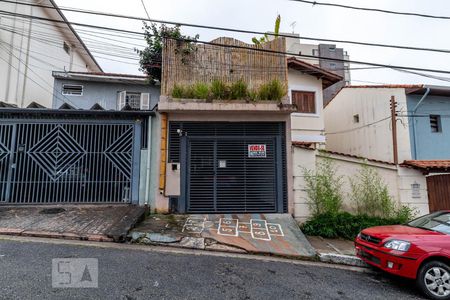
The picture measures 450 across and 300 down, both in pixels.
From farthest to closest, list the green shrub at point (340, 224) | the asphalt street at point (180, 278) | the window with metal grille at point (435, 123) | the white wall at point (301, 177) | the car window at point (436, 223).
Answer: the window with metal grille at point (435, 123) → the white wall at point (301, 177) → the green shrub at point (340, 224) → the car window at point (436, 223) → the asphalt street at point (180, 278)

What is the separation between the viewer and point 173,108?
296 inches

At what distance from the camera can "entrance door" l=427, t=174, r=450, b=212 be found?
27.0 feet

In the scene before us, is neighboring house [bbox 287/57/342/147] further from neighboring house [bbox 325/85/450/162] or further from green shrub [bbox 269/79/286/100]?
green shrub [bbox 269/79/286/100]

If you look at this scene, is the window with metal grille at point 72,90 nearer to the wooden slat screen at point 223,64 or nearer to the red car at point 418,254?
the wooden slat screen at point 223,64

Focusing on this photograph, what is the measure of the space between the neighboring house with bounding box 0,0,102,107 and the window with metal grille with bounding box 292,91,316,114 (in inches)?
524

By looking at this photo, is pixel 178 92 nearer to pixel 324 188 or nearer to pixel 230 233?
pixel 230 233

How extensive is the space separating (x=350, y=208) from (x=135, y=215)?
648 cm

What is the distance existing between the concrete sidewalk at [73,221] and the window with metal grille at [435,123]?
1293 centimetres

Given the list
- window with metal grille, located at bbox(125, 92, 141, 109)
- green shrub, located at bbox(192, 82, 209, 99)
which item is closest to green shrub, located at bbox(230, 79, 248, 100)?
green shrub, located at bbox(192, 82, 209, 99)

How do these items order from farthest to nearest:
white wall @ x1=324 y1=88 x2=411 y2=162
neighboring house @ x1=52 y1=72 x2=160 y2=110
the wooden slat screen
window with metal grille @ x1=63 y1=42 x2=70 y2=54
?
window with metal grille @ x1=63 y1=42 x2=70 y2=54
neighboring house @ x1=52 y1=72 x2=160 y2=110
white wall @ x1=324 y1=88 x2=411 y2=162
the wooden slat screen

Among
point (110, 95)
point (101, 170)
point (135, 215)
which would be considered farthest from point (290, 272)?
point (110, 95)

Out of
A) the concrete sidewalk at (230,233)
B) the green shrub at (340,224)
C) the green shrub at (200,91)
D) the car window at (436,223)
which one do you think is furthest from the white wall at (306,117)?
the car window at (436,223)

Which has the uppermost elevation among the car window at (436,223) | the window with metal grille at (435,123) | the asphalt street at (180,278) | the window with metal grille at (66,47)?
the window with metal grille at (66,47)

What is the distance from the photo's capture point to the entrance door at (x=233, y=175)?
7734mm
